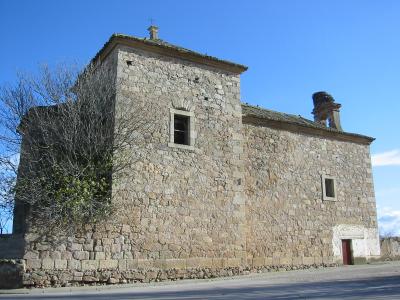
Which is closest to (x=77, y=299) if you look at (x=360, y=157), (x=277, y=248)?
(x=277, y=248)

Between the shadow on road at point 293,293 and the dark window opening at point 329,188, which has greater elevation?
the dark window opening at point 329,188

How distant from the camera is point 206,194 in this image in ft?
41.4

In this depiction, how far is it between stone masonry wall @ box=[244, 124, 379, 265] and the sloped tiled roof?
246 millimetres

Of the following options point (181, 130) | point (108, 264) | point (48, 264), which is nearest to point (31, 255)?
point (48, 264)

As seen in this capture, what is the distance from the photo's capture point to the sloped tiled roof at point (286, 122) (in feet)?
49.3

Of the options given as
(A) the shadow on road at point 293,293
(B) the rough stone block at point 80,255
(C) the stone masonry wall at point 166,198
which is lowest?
(A) the shadow on road at point 293,293

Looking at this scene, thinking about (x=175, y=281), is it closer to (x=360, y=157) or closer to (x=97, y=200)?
(x=97, y=200)

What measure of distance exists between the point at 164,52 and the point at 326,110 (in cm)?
1065

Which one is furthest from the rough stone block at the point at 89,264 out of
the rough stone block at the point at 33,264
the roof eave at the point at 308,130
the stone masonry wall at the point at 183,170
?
the roof eave at the point at 308,130

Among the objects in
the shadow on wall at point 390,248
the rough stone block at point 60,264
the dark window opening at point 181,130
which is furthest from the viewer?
the shadow on wall at point 390,248

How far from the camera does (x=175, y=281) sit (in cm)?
1115

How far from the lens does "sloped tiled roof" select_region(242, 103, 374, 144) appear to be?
49.3 ft

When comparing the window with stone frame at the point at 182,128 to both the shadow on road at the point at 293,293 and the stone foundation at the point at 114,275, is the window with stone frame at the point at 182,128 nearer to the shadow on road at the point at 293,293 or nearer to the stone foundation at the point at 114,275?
the stone foundation at the point at 114,275

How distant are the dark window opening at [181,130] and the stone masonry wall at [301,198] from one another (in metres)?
2.58
